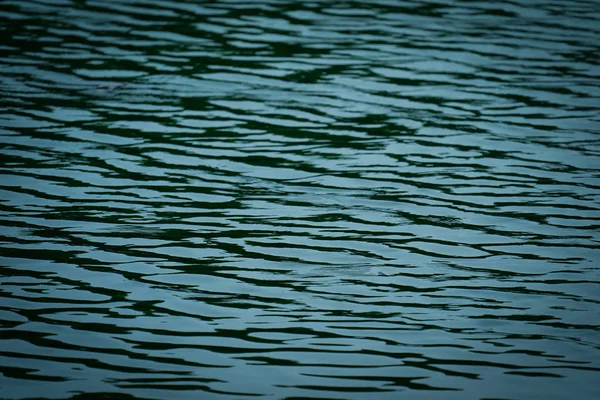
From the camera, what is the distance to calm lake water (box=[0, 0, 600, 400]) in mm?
4855

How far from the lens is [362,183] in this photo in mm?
7824

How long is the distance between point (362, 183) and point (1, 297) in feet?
11.3

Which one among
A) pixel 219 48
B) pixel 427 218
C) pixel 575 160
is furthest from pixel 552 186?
pixel 219 48

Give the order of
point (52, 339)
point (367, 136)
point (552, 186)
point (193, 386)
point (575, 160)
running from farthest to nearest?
point (367, 136), point (575, 160), point (552, 186), point (52, 339), point (193, 386)

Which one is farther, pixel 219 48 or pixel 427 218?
pixel 219 48

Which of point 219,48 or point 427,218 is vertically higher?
point 219,48

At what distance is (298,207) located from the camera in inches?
286

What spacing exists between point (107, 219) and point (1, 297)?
145cm

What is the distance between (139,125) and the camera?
9.20 m

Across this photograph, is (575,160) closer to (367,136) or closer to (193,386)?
(367,136)

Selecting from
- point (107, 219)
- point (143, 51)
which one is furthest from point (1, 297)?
point (143, 51)

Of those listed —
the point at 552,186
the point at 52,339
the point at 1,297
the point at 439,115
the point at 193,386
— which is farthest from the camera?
the point at 439,115

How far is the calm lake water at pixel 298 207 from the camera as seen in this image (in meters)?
4.86

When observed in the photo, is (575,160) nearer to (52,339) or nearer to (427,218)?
(427,218)
